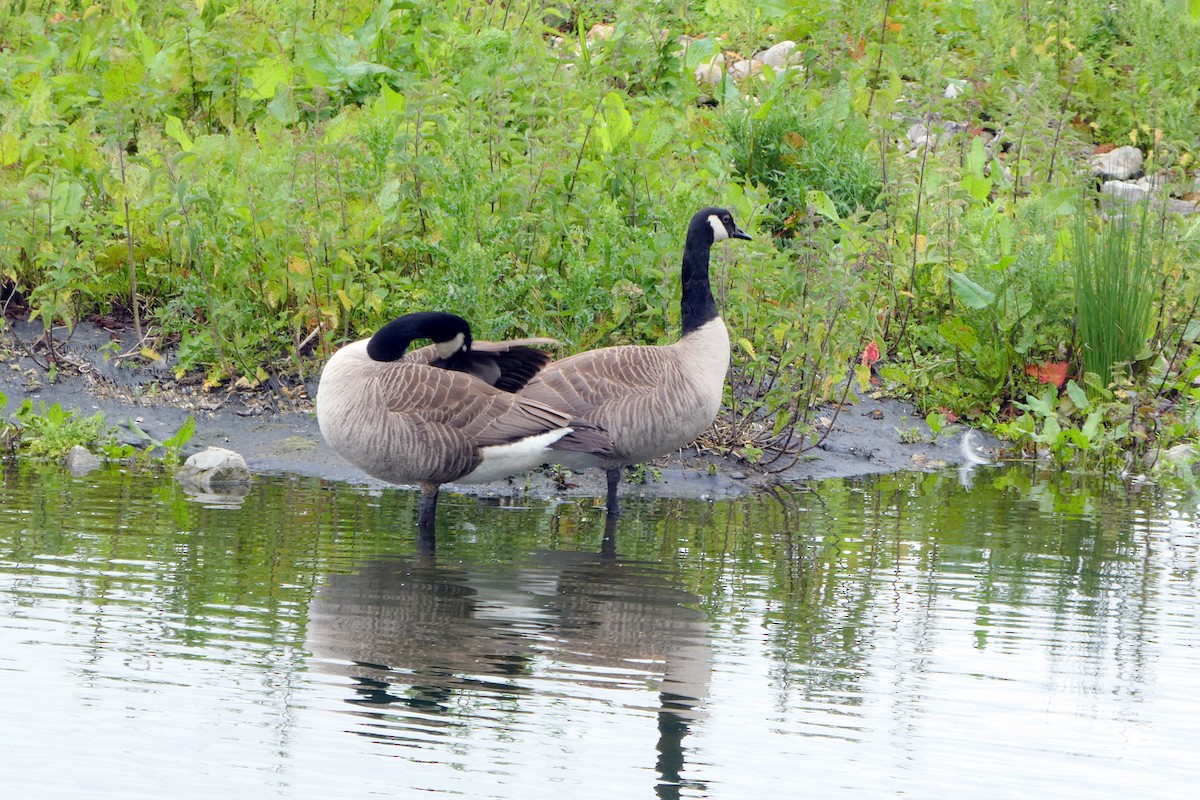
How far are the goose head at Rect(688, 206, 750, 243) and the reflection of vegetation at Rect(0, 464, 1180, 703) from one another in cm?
142

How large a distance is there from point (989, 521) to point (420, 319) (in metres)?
2.97

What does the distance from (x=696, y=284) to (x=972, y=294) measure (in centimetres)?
249

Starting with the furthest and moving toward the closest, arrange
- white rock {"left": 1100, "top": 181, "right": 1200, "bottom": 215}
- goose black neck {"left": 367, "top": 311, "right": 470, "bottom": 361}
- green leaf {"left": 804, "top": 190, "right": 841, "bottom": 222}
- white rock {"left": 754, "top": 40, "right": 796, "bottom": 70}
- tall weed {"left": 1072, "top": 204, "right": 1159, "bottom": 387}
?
1. white rock {"left": 754, "top": 40, "right": 796, "bottom": 70}
2. white rock {"left": 1100, "top": 181, "right": 1200, "bottom": 215}
3. green leaf {"left": 804, "top": 190, "right": 841, "bottom": 222}
4. tall weed {"left": 1072, "top": 204, "right": 1159, "bottom": 387}
5. goose black neck {"left": 367, "top": 311, "right": 470, "bottom": 361}

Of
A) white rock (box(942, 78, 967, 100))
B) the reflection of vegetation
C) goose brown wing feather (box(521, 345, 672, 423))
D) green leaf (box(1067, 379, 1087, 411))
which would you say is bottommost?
the reflection of vegetation

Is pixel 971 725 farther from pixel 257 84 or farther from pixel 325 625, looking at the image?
pixel 257 84

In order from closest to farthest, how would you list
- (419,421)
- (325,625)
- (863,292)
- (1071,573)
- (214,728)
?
(214,728) < (325,625) < (1071,573) < (419,421) < (863,292)

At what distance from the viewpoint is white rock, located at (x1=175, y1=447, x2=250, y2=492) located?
796 cm

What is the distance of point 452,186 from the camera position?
8.81m

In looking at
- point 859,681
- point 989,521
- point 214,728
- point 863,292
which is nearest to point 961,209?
point 863,292

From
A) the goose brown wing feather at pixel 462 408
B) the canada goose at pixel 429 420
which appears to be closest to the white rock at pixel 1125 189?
the canada goose at pixel 429 420

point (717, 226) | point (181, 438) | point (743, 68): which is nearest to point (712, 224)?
point (717, 226)

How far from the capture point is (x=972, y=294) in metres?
9.86

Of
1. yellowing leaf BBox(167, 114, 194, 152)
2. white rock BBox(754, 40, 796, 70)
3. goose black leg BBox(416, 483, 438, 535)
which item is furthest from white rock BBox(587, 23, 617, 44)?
goose black leg BBox(416, 483, 438, 535)

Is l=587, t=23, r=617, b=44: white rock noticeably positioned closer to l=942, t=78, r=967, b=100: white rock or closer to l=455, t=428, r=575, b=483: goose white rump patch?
l=942, t=78, r=967, b=100: white rock
